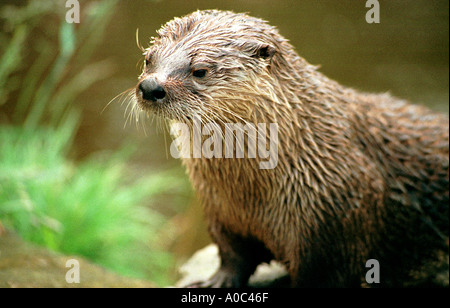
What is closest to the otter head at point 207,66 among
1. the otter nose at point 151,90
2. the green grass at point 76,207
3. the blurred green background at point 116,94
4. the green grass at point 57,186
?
the otter nose at point 151,90

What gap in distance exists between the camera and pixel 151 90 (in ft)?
5.96

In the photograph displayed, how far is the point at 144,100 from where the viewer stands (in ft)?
6.08

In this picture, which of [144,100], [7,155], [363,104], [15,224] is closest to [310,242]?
[363,104]

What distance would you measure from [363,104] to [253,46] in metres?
0.79

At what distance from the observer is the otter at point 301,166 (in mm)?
1947

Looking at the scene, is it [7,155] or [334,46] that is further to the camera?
[334,46]

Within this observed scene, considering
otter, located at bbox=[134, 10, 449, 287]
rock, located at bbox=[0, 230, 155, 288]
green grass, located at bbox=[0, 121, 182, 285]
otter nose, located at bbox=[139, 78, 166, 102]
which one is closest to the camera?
otter nose, located at bbox=[139, 78, 166, 102]

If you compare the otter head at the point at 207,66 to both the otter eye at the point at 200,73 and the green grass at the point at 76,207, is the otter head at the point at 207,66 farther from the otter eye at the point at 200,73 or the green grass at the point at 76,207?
the green grass at the point at 76,207

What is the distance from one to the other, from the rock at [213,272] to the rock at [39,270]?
0.50 metres

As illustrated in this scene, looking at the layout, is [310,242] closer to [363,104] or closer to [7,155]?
[363,104]

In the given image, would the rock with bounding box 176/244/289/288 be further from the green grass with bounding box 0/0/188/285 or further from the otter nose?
the otter nose

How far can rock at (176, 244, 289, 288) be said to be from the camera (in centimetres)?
270

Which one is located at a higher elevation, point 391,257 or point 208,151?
point 208,151

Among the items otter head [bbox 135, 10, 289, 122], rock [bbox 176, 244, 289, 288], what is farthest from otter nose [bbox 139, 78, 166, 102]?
rock [bbox 176, 244, 289, 288]
